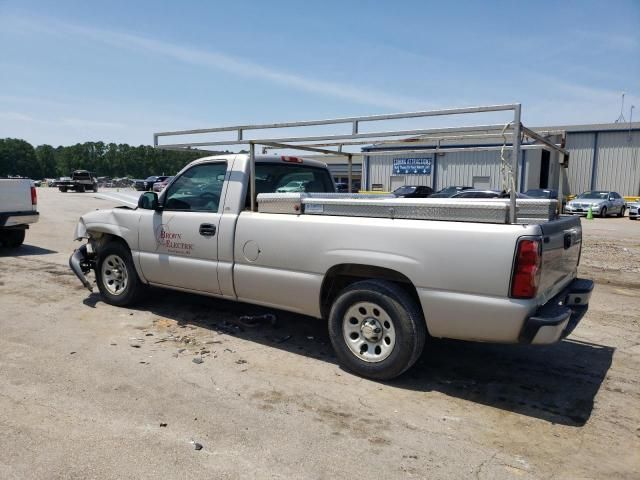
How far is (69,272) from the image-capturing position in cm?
851

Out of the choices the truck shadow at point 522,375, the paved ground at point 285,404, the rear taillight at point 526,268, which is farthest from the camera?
the truck shadow at point 522,375

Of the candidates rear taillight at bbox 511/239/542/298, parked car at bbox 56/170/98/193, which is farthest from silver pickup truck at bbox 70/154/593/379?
parked car at bbox 56/170/98/193

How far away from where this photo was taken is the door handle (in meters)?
5.07

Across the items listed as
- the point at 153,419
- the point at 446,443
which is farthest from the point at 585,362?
the point at 153,419

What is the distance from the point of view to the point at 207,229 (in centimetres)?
511

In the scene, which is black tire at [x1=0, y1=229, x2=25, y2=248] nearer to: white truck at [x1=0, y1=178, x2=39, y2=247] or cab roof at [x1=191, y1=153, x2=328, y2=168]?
white truck at [x1=0, y1=178, x2=39, y2=247]

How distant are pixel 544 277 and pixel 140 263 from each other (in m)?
4.34

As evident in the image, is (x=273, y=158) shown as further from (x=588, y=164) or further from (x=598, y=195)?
(x=588, y=164)

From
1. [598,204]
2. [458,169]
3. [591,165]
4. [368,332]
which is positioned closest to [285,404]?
[368,332]

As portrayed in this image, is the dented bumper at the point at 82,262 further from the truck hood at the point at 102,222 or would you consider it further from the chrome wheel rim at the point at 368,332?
the chrome wheel rim at the point at 368,332

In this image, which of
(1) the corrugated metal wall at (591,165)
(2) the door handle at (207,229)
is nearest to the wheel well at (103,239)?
(2) the door handle at (207,229)

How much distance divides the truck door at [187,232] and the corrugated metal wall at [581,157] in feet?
115

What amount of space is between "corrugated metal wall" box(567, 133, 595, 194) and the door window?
35.0 m

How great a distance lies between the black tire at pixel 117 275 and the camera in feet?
19.7
